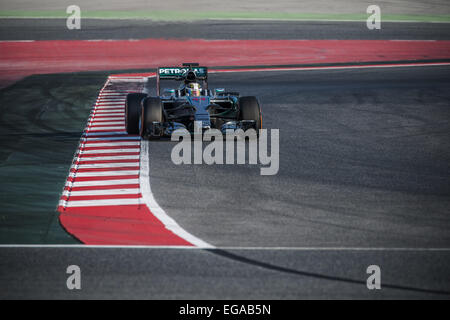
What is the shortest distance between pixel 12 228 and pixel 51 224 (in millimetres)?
641

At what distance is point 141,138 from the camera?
57.9ft

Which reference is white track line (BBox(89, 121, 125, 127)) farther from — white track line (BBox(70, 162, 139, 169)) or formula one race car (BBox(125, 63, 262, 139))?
white track line (BBox(70, 162, 139, 169))

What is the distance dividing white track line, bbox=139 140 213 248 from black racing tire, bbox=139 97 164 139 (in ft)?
2.30

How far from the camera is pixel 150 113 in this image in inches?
662

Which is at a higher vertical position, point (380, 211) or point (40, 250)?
point (380, 211)

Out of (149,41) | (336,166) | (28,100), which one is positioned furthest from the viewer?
(149,41)

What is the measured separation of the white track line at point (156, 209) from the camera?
1121 centimetres

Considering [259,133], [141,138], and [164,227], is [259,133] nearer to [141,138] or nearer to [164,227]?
[141,138]

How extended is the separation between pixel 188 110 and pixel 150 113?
3.52 ft

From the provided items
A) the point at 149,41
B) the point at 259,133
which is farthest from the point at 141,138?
the point at 149,41

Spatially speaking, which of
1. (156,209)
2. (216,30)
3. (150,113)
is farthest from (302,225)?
(216,30)

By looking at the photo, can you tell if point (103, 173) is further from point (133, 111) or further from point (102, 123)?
point (102, 123)

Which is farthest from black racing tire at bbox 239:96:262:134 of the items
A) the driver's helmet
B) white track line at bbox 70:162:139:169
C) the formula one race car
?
white track line at bbox 70:162:139:169

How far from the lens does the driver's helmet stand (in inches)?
710
